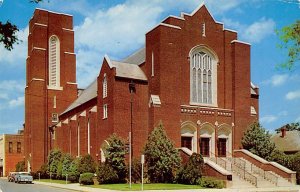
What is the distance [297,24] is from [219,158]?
25.3 m

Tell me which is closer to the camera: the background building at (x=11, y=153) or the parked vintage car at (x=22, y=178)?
the parked vintage car at (x=22, y=178)

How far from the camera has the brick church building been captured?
3728 cm

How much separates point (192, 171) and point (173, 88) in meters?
7.93

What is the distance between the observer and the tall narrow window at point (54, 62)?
48.2m

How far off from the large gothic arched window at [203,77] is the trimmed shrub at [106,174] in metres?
9.75

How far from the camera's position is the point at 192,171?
32.4 m

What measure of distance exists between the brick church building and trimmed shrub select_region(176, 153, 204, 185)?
14.2 feet

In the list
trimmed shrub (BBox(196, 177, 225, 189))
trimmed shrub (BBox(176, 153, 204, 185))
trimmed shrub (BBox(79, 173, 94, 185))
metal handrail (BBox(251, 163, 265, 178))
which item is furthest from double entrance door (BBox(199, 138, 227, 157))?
trimmed shrub (BBox(79, 173, 94, 185))

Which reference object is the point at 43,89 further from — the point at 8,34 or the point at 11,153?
the point at 8,34

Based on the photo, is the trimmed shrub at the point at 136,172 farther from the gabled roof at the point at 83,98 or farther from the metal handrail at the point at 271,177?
the gabled roof at the point at 83,98

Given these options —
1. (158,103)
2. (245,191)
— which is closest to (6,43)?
(245,191)

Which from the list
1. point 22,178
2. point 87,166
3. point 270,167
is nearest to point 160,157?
point 87,166

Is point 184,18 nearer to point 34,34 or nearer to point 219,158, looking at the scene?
point 219,158

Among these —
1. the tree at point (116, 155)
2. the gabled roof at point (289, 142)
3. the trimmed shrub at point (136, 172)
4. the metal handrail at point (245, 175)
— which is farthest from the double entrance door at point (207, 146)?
the gabled roof at point (289, 142)
